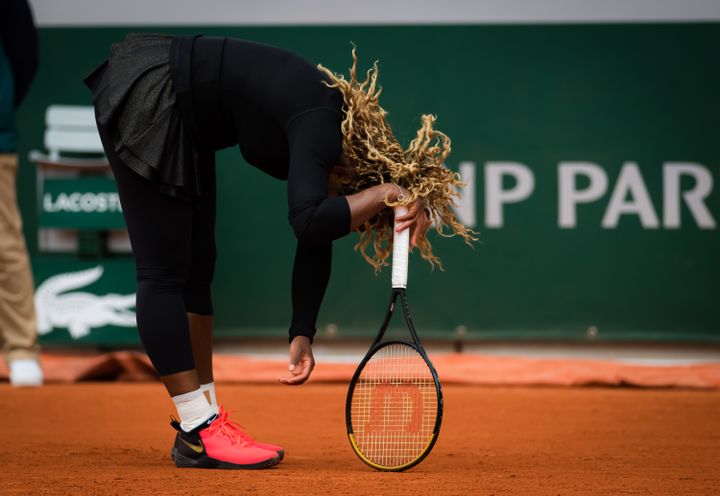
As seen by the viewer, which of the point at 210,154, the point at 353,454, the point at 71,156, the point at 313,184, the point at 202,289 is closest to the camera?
the point at 313,184

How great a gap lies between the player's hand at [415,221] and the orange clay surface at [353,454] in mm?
597

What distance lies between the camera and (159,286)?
2922mm

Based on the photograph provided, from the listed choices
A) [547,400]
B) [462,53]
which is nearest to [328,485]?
[547,400]

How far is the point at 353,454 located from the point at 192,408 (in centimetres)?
61

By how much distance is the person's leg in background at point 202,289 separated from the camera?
3139 millimetres

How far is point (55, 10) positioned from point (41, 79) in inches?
15.0

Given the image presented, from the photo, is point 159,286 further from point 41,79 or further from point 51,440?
point 41,79

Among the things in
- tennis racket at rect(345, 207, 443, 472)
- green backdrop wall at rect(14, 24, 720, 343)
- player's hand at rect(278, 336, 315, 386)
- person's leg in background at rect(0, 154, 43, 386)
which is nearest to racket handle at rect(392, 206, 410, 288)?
tennis racket at rect(345, 207, 443, 472)

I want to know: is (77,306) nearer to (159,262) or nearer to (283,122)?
(159,262)

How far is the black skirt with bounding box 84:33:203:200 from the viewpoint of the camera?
113 inches

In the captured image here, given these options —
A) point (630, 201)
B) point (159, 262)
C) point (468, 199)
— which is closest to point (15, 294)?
point (468, 199)

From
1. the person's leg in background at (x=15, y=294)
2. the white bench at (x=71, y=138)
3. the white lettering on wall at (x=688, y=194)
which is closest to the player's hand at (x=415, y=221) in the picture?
the person's leg in background at (x=15, y=294)

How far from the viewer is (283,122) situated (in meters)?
2.81

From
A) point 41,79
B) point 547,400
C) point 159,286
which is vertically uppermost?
point 41,79
